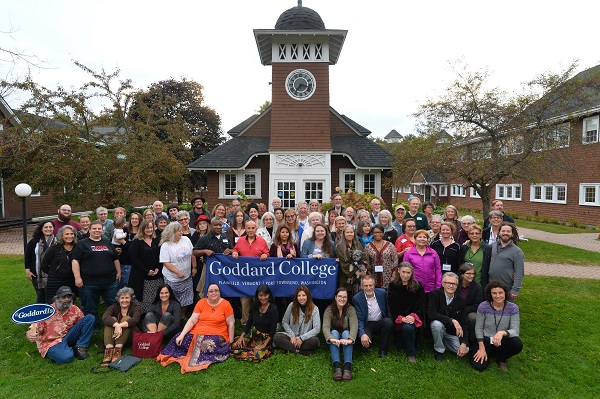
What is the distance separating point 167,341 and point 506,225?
18.4ft

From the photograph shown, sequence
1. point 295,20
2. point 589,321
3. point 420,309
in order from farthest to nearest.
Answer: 1. point 295,20
2. point 589,321
3. point 420,309

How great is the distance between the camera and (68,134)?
12.6m

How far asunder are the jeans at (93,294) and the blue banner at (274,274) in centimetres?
161

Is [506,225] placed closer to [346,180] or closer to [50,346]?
[50,346]

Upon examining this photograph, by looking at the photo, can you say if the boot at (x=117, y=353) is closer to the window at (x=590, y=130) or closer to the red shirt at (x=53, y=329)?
the red shirt at (x=53, y=329)

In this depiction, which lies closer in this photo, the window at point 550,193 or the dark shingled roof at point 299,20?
A: the dark shingled roof at point 299,20

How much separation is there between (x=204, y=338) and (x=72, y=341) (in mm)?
2089

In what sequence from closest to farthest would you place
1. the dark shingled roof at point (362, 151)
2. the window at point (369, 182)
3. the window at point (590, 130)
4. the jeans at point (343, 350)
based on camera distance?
the jeans at point (343, 350)
the dark shingled roof at point (362, 151)
the window at point (369, 182)
the window at point (590, 130)

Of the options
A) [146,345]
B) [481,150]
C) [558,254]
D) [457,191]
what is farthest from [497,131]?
[457,191]

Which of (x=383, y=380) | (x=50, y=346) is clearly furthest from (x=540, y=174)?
(x=50, y=346)

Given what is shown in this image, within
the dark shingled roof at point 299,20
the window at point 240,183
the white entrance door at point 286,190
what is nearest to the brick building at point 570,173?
the white entrance door at point 286,190

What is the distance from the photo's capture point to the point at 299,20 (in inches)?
693

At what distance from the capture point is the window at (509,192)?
25953mm

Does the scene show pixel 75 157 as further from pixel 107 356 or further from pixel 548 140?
pixel 548 140
